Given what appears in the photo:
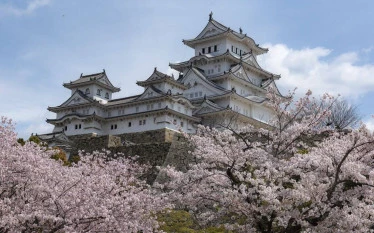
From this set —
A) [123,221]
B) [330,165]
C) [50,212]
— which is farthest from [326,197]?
[50,212]

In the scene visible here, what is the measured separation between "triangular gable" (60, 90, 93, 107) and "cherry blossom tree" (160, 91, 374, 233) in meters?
32.6

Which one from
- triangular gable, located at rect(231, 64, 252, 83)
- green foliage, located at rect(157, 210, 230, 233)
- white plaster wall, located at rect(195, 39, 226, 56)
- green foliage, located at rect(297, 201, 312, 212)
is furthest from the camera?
white plaster wall, located at rect(195, 39, 226, 56)

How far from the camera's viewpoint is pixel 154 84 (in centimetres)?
4100

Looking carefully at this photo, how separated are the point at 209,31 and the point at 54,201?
4056cm

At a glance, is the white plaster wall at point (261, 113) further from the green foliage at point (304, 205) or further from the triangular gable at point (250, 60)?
the green foliage at point (304, 205)

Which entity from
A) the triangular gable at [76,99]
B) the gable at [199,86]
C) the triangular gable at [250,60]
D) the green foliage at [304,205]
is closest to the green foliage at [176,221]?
the green foliage at [304,205]

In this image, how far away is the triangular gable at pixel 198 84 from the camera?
4272 cm

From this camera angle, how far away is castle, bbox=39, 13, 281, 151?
39156 millimetres

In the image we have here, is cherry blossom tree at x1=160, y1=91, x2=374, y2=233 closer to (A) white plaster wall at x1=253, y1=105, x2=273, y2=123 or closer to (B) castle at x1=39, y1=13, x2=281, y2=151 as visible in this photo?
(B) castle at x1=39, y1=13, x2=281, y2=151

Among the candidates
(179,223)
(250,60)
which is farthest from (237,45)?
(179,223)

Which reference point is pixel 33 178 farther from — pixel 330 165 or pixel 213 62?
pixel 213 62

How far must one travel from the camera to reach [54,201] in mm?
9758

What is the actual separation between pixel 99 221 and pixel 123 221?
0.53 metres

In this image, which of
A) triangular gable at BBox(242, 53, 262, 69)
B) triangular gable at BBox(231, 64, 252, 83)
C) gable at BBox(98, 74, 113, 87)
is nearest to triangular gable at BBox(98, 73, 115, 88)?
gable at BBox(98, 74, 113, 87)
